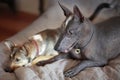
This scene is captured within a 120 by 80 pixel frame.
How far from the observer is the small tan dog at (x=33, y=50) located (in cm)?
123

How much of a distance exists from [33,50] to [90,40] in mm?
305

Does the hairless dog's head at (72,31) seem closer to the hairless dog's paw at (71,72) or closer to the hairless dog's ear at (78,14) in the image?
the hairless dog's ear at (78,14)

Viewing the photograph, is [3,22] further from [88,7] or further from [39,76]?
[39,76]

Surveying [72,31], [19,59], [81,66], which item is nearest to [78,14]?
[72,31]

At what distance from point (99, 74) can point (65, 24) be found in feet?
0.98

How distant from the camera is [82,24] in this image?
3.81 ft

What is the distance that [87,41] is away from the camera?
1.22 meters

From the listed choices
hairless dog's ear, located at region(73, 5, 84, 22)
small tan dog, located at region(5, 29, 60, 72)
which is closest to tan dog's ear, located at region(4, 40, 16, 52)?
small tan dog, located at region(5, 29, 60, 72)

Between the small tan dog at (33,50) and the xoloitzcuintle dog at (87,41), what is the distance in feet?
0.21

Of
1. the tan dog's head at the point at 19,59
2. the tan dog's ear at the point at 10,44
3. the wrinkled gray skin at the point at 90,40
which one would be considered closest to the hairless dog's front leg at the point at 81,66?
the wrinkled gray skin at the point at 90,40

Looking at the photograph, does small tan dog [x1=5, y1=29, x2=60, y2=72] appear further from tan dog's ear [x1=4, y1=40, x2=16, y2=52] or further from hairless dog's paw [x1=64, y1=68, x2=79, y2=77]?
hairless dog's paw [x1=64, y1=68, x2=79, y2=77]

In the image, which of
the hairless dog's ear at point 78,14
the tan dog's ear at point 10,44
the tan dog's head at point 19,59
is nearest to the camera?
the hairless dog's ear at point 78,14

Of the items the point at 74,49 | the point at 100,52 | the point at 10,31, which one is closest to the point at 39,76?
the point at 74,49

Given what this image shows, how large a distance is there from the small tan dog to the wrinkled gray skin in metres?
0.15
